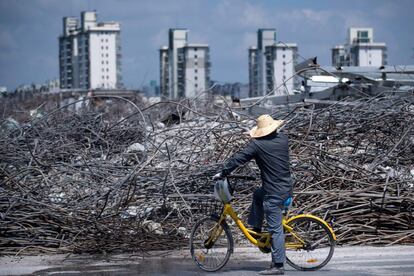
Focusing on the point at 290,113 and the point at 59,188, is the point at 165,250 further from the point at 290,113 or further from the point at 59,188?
the point at 290,113

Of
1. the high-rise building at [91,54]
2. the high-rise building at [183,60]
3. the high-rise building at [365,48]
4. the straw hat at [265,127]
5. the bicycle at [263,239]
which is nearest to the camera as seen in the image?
the straw hat at [265,127]

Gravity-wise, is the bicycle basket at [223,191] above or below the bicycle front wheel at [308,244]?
above

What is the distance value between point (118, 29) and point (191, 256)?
4754 inches

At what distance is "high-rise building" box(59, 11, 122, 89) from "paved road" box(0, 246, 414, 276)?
373ft

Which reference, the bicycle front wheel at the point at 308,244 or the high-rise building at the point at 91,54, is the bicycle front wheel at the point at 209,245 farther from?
the high-rise building at the point at 91,54

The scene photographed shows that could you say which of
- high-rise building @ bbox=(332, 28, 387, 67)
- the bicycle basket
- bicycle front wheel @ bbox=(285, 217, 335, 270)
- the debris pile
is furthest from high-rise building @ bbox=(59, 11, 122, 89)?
bicycle front wheel @ bbox=(285, 217, 335, 270)

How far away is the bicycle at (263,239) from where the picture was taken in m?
9.01

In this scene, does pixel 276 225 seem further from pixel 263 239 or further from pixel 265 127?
pixel 265 127

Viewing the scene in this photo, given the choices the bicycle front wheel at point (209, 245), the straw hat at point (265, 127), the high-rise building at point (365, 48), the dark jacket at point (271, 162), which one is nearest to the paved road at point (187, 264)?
the bicycle front wheel at point (209, 245)

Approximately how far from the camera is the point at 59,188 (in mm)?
12172

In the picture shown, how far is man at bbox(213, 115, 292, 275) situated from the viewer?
28.7 feet

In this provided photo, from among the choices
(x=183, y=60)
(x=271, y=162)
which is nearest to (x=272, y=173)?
(x=271, y=162)

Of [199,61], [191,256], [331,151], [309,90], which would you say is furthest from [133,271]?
[199,61]

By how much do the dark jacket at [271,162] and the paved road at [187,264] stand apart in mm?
996
